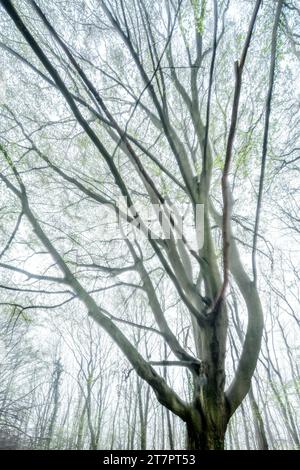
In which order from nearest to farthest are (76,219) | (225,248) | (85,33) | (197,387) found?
(225,248), (197,387), (85,33), (76,219)

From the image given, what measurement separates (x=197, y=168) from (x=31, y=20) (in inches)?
94.6

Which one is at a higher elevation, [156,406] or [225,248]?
[156,406]

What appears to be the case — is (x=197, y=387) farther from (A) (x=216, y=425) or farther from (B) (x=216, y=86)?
(B) (x=216, y=86)

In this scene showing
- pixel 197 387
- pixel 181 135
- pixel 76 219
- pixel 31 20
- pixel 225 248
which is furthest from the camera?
pixel 76 219

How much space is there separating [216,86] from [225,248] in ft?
9.09

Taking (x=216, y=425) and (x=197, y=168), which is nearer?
(x=216, y=425)

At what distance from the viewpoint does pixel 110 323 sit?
6.52 feet
